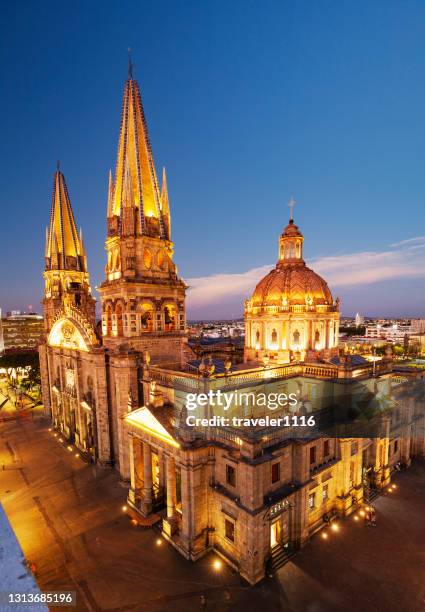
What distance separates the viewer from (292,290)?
121ft

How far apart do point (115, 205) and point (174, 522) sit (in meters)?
31.2

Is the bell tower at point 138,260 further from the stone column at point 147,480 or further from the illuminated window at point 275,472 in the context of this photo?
the illuminated window at point 275,472

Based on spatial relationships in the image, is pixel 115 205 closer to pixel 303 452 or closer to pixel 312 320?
pixel 312 320

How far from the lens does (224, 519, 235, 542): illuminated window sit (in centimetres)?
2020

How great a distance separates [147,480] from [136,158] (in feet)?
101

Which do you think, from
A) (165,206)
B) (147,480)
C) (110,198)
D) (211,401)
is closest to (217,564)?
(147,480)

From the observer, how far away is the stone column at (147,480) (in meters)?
24.4

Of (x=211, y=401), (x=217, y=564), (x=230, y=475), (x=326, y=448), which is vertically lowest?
(x=217, y=564)

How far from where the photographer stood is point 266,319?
3712 centimetres

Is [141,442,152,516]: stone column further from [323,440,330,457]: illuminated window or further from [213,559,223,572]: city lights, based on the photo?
[323,440,330,457]: illuminated window

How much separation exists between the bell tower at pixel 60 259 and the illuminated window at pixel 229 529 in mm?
35715

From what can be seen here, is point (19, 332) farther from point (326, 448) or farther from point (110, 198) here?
point (326, 448)

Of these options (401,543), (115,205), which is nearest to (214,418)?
(401,543)

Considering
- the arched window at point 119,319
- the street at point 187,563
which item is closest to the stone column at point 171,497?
the street at point 187,563
